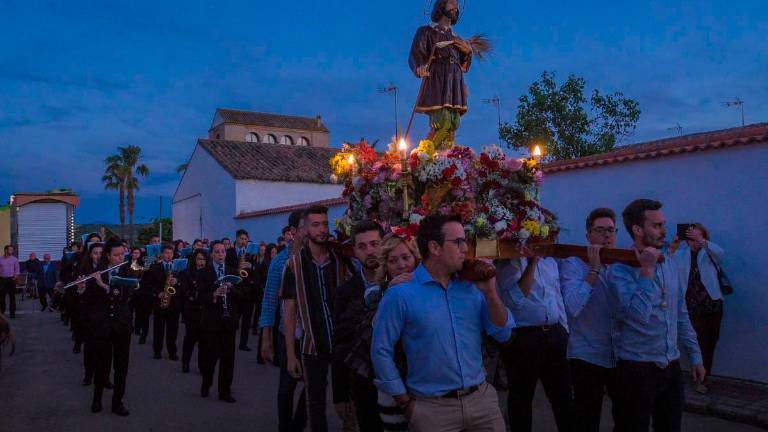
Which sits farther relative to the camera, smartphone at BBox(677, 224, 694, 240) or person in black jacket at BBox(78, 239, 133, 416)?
smartphone at BBox(677, 224, 694, 240)

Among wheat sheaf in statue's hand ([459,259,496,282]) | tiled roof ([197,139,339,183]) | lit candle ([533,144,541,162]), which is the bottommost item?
wheat sheaf in statue's hand ([459,259,496,282])

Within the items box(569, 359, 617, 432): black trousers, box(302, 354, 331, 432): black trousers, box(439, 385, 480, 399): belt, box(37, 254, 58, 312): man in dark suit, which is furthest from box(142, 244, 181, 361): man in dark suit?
box(37, 254, 58, 312): man in dark suit

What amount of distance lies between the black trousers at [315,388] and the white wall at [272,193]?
23362 mm

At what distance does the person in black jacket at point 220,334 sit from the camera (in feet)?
27.0

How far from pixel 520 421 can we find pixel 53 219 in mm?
31309

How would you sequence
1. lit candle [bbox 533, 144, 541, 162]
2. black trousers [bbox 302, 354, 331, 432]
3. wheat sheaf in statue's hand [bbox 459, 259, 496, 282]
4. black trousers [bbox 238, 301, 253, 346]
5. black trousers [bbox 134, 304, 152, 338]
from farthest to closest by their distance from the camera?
black trousers [bbox 134, 304, 152, 338] → black trousers [bbox 238, 301, 253, 346] → black trousers [bbox 302, 354, 331, 432] → lit candle [bbox 533, 144, 541, 162] → wheat sheaf in statue's hand [bbox 459, 259, 496, 282]

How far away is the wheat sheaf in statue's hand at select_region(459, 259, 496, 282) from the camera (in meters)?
3.30

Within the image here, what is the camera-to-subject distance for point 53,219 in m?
31.6

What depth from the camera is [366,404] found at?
436cm

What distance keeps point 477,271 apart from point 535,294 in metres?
1.93

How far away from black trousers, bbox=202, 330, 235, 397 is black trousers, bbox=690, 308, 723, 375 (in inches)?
221

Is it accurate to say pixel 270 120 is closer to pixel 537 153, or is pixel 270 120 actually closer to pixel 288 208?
pixel 288 208

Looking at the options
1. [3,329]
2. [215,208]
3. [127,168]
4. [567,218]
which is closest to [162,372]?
[567,218]

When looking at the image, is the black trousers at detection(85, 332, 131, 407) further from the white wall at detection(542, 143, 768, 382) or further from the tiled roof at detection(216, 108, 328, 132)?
the tiled roof at detection(216, 108, 328, 132)
